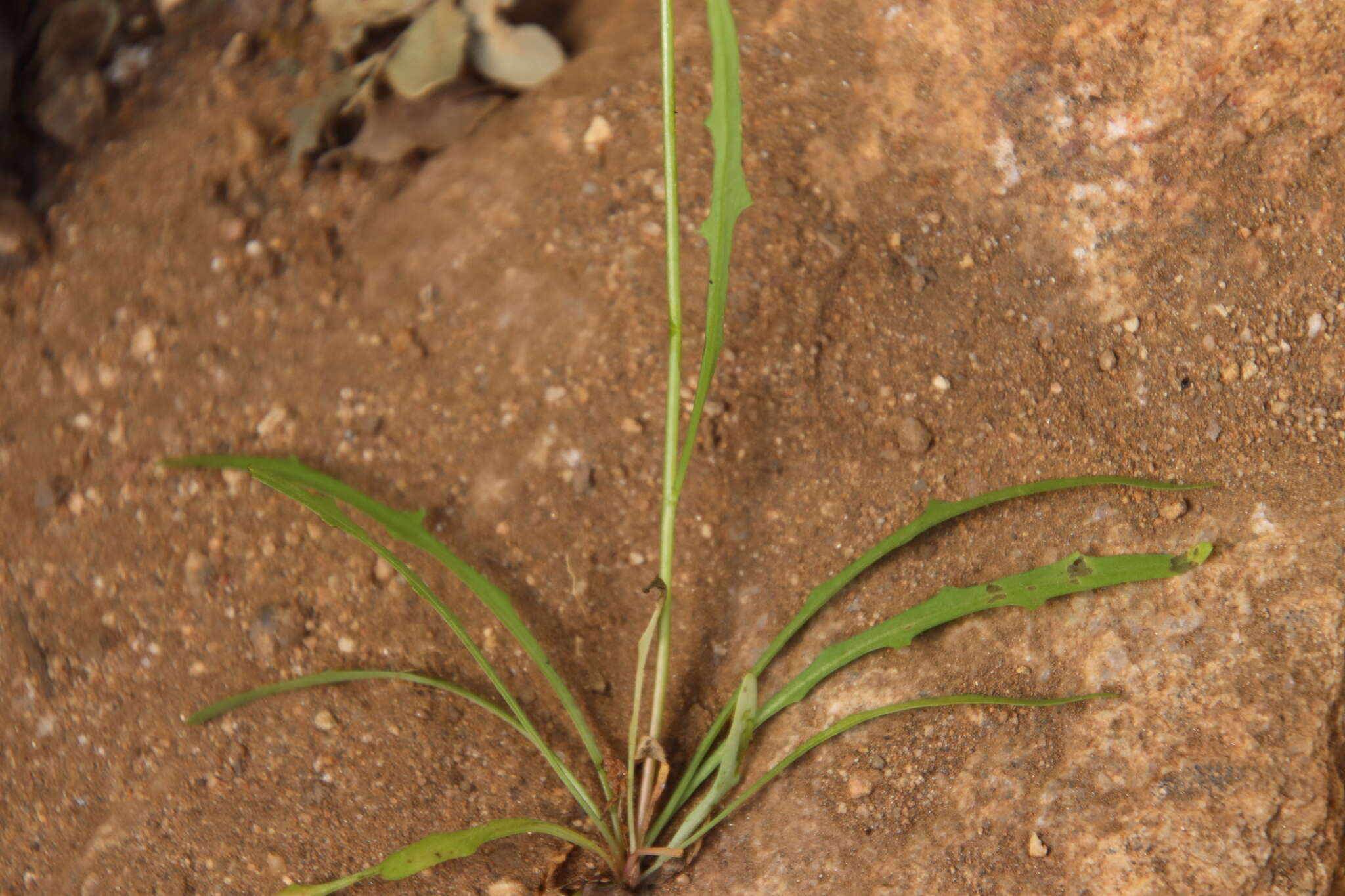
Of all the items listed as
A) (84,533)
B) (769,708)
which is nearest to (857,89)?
(769,708)

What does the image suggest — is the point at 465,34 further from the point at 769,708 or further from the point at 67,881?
the point at 67,881

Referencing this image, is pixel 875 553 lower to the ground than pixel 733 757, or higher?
higher

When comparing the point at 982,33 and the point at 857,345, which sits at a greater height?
the point at 982,33

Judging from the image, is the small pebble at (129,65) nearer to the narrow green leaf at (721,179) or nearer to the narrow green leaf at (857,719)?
the narrow green leaf at (721,179)

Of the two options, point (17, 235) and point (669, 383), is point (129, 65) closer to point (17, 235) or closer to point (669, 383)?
point (17, 235)

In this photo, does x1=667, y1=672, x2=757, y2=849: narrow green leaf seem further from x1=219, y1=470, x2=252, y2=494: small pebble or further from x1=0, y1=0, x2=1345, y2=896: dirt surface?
x1=219, y1=470, x2=252, y2=494: small pebble

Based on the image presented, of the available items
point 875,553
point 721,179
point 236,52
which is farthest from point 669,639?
point 236,52
